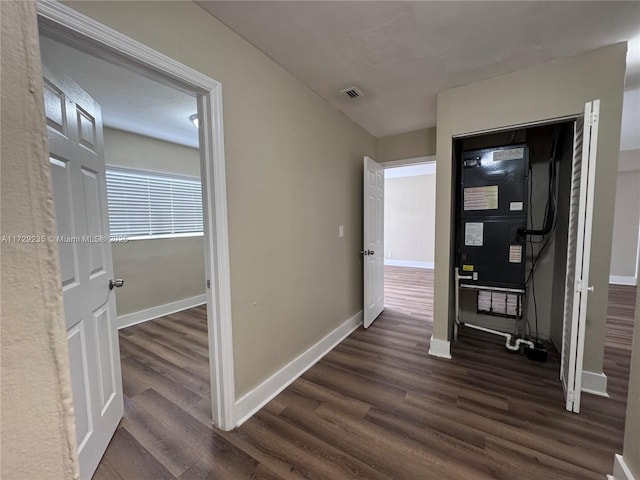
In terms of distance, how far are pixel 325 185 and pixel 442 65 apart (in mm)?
1311

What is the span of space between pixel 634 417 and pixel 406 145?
119 inches

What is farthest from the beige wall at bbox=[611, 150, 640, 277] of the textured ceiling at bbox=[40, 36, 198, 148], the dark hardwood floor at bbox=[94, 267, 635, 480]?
the textured ceiling at bbox=[40, 36, 198, 148]

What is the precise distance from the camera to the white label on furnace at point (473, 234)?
256cm

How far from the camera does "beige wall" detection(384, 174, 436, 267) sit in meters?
7.09

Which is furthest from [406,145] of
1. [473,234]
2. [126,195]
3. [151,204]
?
[126,195]

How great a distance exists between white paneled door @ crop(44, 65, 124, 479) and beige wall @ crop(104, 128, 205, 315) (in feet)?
6.51

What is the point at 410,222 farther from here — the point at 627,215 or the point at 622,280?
the point at 622,280

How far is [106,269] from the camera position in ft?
5.30

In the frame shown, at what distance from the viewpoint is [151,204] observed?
12.1 ft

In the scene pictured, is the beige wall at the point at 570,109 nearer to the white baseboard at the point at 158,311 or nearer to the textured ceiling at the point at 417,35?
the textured ceiling at the point at 417,35

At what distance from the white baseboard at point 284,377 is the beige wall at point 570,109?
1.62m

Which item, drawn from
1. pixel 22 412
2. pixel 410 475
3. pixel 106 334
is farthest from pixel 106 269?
pixel 410 475

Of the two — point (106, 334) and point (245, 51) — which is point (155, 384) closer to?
point (106, 334)

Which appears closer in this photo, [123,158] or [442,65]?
[442,65]
